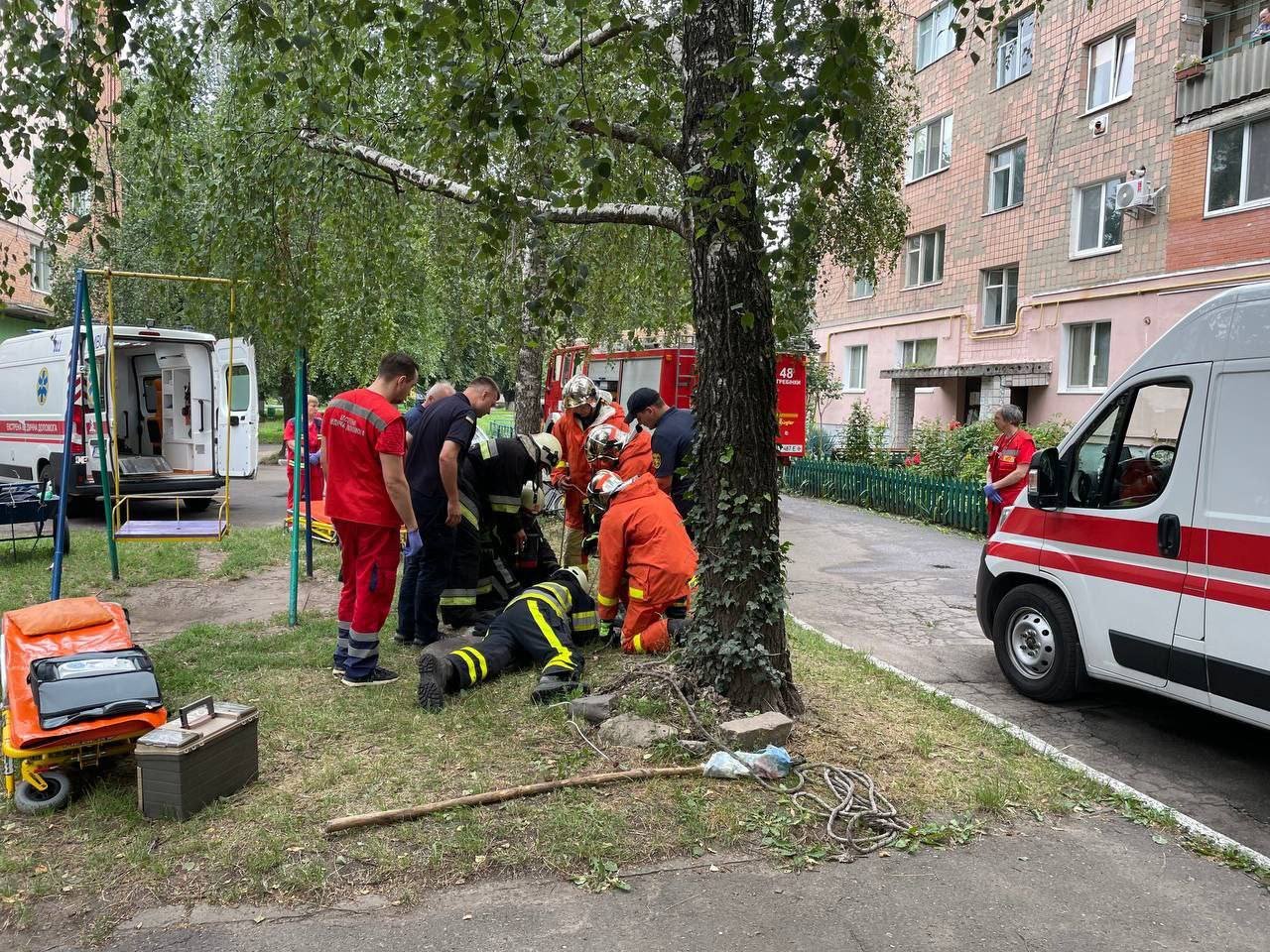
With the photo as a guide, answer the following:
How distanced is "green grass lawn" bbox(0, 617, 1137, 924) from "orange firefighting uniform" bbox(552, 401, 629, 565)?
93.1 inches

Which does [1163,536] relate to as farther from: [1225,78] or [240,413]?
[1225,78]

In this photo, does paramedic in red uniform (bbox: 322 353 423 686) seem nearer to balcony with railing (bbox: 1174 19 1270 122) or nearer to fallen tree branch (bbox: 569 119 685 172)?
fallen tree branch (bbox: 569 119 685 172)

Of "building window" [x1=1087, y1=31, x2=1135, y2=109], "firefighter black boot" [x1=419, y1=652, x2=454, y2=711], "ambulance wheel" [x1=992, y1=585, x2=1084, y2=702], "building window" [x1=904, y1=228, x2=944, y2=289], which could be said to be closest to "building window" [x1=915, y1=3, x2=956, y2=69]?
"building window" [x1=904, y1=228, x2=944, y2=289]

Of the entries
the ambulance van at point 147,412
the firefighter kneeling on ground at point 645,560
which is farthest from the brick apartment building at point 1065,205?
the ambulance van at point 147,412

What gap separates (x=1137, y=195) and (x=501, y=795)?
17.2 m

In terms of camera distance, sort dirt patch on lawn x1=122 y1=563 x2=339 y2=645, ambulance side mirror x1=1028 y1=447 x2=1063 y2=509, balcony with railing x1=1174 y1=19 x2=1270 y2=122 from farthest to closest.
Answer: balcony with railing x1=1174 y1=19 x2=1270 y2=122, dirt patch on lawn x1=122 y1=563 x2=339 y2=645, ambulance side mirror x1=1028 y1=447 x2=1063 y2=509

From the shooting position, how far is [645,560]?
5.52m

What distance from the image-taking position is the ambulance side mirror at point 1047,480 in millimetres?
5387

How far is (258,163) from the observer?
6.21 m

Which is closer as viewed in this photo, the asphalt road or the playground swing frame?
the asphalt road

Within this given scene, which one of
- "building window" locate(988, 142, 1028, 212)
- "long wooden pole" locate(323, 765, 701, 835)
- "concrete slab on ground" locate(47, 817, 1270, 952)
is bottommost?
"concrete slab on ground" locate(47, 817, 1270, 952)

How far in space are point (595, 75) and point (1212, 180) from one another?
43.9 feet

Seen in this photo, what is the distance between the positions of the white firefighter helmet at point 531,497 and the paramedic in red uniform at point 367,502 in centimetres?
147

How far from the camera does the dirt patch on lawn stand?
22.9 ft
